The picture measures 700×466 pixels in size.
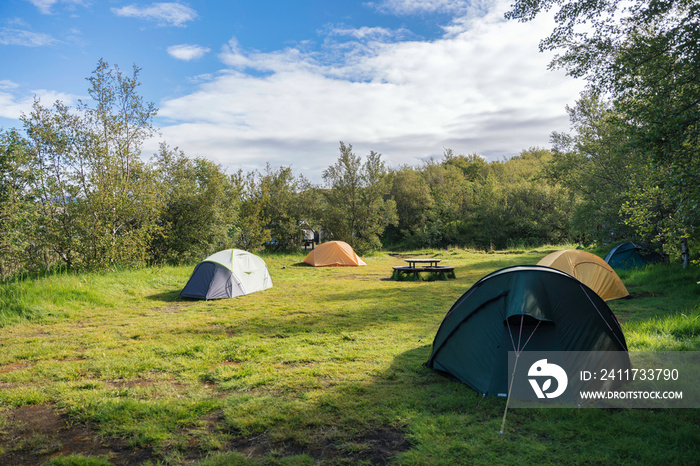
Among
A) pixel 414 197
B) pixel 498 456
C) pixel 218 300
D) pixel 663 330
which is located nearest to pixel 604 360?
pixel 498 456

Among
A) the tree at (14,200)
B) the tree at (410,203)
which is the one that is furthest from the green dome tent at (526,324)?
the tree at (410,203)

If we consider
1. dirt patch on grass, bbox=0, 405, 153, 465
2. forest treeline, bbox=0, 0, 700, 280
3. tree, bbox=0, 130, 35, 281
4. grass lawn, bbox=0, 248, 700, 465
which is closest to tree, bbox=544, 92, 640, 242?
forest treeline, bbox=0, 0, 700, 280

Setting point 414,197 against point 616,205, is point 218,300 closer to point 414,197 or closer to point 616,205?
point 616,205

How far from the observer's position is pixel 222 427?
3.78 meters

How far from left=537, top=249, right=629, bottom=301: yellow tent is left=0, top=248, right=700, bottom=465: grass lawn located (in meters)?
0.57

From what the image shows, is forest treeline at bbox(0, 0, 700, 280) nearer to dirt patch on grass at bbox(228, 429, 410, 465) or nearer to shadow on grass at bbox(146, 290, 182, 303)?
shadow on grass at bbox(146, 290, 182, 303)

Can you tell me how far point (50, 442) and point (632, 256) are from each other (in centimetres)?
1481

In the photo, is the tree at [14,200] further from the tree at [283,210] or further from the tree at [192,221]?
the tree at [283,210]

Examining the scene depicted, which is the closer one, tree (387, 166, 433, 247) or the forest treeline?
the forest treeline

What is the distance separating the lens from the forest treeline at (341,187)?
19.4 ft

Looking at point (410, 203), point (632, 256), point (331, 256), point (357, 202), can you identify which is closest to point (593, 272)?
point (632, 256)

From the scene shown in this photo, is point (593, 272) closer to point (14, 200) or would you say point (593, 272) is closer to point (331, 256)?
point (331, 256)

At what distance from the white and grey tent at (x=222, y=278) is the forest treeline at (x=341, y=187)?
121 inches

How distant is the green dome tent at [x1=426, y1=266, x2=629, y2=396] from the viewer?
4410 millimetres
